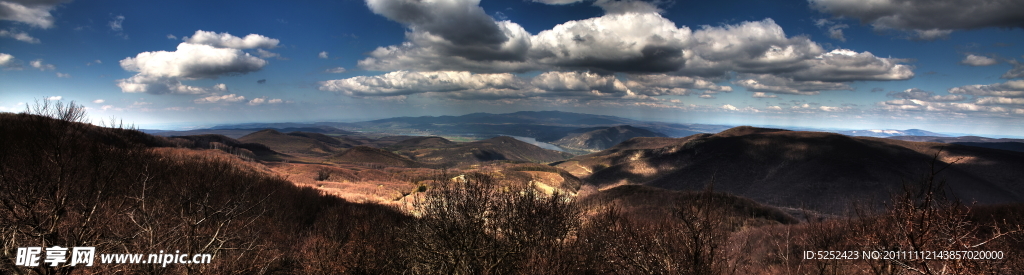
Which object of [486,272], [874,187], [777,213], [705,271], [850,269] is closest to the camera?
[705,271]

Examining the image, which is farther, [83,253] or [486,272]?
[486,272]

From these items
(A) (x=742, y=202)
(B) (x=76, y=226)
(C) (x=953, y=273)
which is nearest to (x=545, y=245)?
(C) (x=953, y=273)

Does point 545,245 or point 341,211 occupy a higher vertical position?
point 545,245

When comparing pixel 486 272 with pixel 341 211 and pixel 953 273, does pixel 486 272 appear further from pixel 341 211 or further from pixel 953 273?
pixel 341 211

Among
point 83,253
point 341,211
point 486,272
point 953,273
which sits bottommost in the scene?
point 341,211

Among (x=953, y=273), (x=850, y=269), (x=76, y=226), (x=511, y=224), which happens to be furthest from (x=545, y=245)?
(x=850, y=269)

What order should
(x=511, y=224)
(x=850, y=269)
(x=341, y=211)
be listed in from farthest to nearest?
(x=341, y=211) < (x=850, y=269) < (x=511, y=224)

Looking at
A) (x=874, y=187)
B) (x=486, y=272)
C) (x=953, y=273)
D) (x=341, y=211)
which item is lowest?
(x=874, y=187)

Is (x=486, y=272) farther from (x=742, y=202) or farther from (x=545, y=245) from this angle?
(x=742, y=202)

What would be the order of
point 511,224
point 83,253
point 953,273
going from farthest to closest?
point 511,224 → point 83,253 → point 953,273
